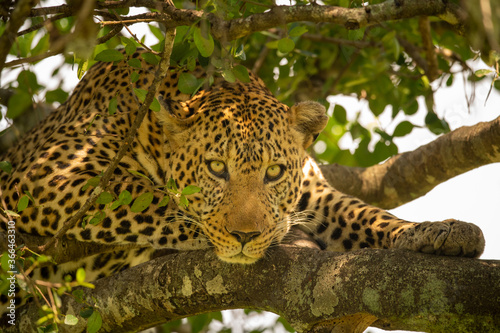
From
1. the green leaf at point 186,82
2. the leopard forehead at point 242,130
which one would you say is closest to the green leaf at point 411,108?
the leopard forehead at point 242,130

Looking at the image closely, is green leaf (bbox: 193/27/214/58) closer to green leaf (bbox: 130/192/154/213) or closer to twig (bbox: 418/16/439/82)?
green leaf (bbox: 130/192/154/213)

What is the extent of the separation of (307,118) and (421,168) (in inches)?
75.6

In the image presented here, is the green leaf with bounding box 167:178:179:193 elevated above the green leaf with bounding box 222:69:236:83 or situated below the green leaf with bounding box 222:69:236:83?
below

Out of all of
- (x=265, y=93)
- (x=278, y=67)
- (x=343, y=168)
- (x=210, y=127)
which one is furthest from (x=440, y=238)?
(x=278, y=67)

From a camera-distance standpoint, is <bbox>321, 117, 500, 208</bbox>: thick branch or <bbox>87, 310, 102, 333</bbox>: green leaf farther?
<bbox>321, 117, 500, 208</bbox>: thick branch

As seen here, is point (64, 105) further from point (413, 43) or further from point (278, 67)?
point (413, 43)

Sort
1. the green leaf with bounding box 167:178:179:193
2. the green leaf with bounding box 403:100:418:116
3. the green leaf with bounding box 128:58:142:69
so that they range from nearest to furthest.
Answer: the green leaf with bounding box 167:178:179:193, the green leaf with bounding box 128:58:142:69, the green leaf with bounding box 403:100:418:116

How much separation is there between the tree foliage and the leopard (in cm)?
39

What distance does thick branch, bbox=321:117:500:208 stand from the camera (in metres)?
6.53

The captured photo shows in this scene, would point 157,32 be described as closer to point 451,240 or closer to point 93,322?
point 93,322

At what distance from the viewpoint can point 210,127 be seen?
5680 mm

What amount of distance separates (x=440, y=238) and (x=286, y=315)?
1.13 m

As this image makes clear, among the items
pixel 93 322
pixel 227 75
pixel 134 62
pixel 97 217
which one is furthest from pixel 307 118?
pixel 93 322

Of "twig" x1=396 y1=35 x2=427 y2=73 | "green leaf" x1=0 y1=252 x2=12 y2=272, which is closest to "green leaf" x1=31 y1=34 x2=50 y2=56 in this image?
"green leaf" x1=0 y1=252 x2=12 y2=272
